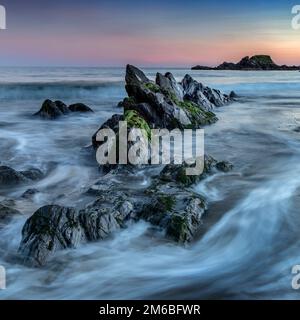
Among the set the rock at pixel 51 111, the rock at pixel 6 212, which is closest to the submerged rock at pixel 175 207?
the rock at pixel 6 212

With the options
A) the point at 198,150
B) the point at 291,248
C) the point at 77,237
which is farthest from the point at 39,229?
the point at 198,150

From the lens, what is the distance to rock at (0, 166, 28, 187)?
10.6m

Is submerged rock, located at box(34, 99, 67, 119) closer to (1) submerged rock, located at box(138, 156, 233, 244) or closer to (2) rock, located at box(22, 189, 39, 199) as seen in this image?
(2) rock, located at box(22, 189, 39, 199)

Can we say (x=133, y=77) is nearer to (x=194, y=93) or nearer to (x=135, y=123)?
(x=135, y=123)

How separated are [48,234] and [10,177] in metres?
4.19

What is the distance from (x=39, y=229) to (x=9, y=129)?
14.5m

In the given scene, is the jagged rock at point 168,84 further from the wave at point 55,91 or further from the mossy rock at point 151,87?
the wave at point 55,91

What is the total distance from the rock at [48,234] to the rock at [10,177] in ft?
12.0

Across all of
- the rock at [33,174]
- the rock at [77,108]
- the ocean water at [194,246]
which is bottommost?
the ocean water at [194,246]

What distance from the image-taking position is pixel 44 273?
6.51m

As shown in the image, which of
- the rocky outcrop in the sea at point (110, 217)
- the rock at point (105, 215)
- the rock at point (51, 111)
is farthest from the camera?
the rock at point (51, 111)

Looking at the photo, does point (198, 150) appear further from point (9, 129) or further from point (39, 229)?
point (9, 129)

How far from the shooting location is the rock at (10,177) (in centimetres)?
1058

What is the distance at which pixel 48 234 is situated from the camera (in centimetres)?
697
